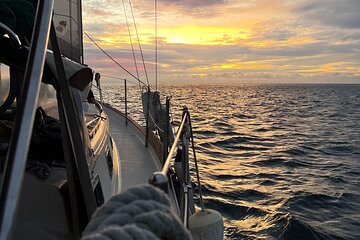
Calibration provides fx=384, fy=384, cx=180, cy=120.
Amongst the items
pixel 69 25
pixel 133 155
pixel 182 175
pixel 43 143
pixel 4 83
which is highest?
pixel 69 25

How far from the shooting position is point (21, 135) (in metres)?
1.10

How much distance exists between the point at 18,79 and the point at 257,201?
658 centimetres

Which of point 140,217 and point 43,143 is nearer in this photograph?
point 140,217

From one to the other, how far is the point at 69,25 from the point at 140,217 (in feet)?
14.8

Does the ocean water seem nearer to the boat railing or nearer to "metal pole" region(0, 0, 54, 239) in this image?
the boat railing

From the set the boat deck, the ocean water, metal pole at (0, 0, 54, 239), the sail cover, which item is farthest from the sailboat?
the ocean water

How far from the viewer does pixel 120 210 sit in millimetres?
970

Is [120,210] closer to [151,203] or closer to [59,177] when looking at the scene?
[151,203]

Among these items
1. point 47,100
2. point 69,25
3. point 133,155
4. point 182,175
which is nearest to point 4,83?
point 47,100

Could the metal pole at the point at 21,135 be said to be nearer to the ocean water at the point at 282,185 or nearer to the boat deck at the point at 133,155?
the boat deck at the point at 133,155

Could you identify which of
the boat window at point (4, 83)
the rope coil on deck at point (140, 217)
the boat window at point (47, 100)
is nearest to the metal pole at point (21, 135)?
the rope coil on deck at point (140, 217)

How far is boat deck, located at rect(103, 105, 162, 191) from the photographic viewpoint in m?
4.65

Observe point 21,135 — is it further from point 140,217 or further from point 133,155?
point 133,155

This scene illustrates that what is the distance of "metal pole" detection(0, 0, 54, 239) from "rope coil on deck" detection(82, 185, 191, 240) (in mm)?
214
